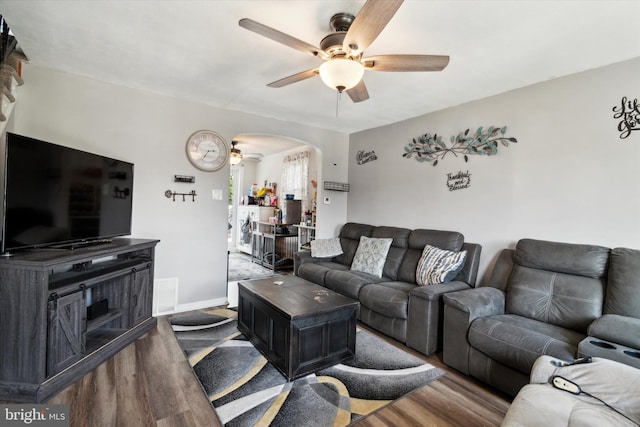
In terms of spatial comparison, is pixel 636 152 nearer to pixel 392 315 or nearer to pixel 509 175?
pixel 509 175

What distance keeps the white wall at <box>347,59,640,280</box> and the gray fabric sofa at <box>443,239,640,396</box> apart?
9.9 inches

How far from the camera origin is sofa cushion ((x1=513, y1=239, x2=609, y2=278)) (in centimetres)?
235

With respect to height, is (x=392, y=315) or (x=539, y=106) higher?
(x=539, y=106)

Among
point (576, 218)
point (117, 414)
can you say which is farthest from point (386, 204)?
point (117, 414)

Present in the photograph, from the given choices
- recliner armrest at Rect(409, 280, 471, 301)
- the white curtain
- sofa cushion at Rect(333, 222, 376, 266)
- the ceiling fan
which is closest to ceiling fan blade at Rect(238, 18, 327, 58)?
the ceiling fan

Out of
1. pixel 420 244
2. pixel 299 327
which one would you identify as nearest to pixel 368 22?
pixel 299 327

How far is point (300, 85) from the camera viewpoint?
3105 mm

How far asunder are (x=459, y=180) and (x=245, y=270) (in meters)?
4.04

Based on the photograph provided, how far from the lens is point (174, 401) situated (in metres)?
1.97

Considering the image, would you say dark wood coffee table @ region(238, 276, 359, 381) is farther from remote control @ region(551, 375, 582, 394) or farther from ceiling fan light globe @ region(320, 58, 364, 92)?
ceiling fan light globe @ region(320, 58, 364, 92)

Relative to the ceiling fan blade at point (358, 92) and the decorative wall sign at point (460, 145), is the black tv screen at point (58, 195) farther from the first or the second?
the decorative wall sign at point (460, 145)

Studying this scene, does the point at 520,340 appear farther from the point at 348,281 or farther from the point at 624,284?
the point at 348,281

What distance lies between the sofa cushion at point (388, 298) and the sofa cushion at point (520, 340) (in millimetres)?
660

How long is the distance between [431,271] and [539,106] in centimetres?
186
